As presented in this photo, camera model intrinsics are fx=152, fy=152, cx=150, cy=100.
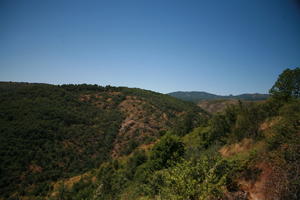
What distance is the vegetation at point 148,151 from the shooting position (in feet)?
20.7

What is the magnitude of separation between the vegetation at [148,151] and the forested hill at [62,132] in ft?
0.84

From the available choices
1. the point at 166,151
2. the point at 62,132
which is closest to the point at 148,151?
the point at 166,151

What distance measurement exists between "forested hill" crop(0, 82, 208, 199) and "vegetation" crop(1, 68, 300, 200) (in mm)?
255

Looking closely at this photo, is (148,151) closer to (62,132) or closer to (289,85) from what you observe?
(289,85)

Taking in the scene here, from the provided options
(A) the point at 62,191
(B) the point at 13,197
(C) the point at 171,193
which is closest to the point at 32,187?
(B) the point at 13,197

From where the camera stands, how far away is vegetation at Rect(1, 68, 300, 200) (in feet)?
20.7

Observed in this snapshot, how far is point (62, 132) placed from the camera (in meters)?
49.7

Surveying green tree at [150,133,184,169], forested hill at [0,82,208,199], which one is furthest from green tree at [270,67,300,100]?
forested hill at [0,82,208,199]

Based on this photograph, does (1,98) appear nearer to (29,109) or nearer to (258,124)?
(29,109)

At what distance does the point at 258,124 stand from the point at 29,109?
65487 millimetres

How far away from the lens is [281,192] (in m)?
4.54

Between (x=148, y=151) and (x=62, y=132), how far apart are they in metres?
33.1

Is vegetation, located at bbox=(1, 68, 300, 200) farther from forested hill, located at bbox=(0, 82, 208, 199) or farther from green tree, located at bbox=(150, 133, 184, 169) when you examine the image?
forested hill, located at bbox=(0, 82, 208, 199)

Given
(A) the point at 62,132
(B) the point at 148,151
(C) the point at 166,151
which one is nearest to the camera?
(C) the point at 166,151
